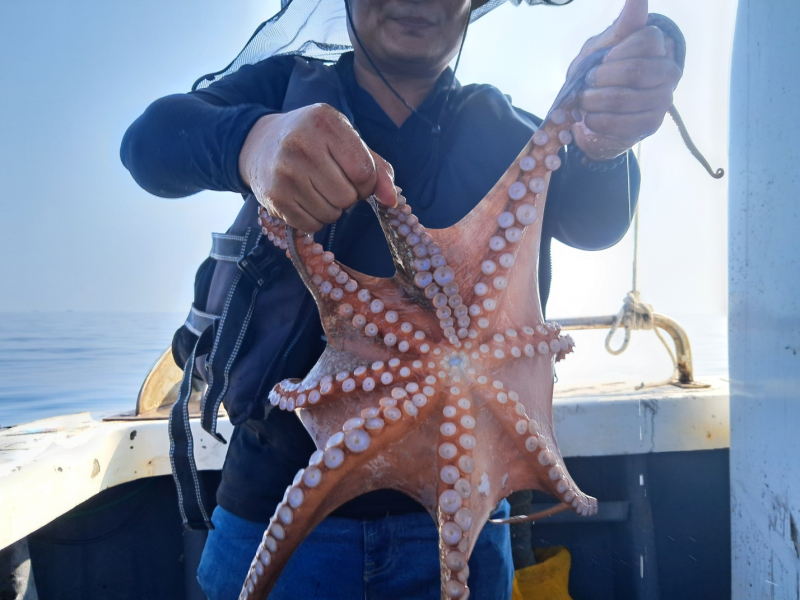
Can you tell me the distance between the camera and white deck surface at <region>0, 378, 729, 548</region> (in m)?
2.27

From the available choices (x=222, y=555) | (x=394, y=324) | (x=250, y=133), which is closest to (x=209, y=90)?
(x=250, y=133)

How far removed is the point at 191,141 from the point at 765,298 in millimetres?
2012

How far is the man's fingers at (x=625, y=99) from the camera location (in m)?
1.08

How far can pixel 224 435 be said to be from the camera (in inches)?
104

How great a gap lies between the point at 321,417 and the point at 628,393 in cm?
241

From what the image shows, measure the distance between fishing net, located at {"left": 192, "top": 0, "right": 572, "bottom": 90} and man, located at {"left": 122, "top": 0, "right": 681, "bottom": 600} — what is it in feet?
1.34

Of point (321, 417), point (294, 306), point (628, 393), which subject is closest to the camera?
point (321, 417)

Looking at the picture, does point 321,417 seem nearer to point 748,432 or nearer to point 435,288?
point 435,288

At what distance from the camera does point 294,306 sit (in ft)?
4.75

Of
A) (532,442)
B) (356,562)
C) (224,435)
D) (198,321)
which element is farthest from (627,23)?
(224,435)

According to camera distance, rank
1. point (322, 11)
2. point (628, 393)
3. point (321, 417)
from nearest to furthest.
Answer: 1. point (321, 417)
2. point (322, 11)
3. point (628, 393)

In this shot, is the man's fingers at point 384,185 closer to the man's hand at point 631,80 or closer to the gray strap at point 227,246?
the man's hand at point 631,80

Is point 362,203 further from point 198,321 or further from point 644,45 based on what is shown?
point 644,45

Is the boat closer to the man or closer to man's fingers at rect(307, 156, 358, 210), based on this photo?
the man
